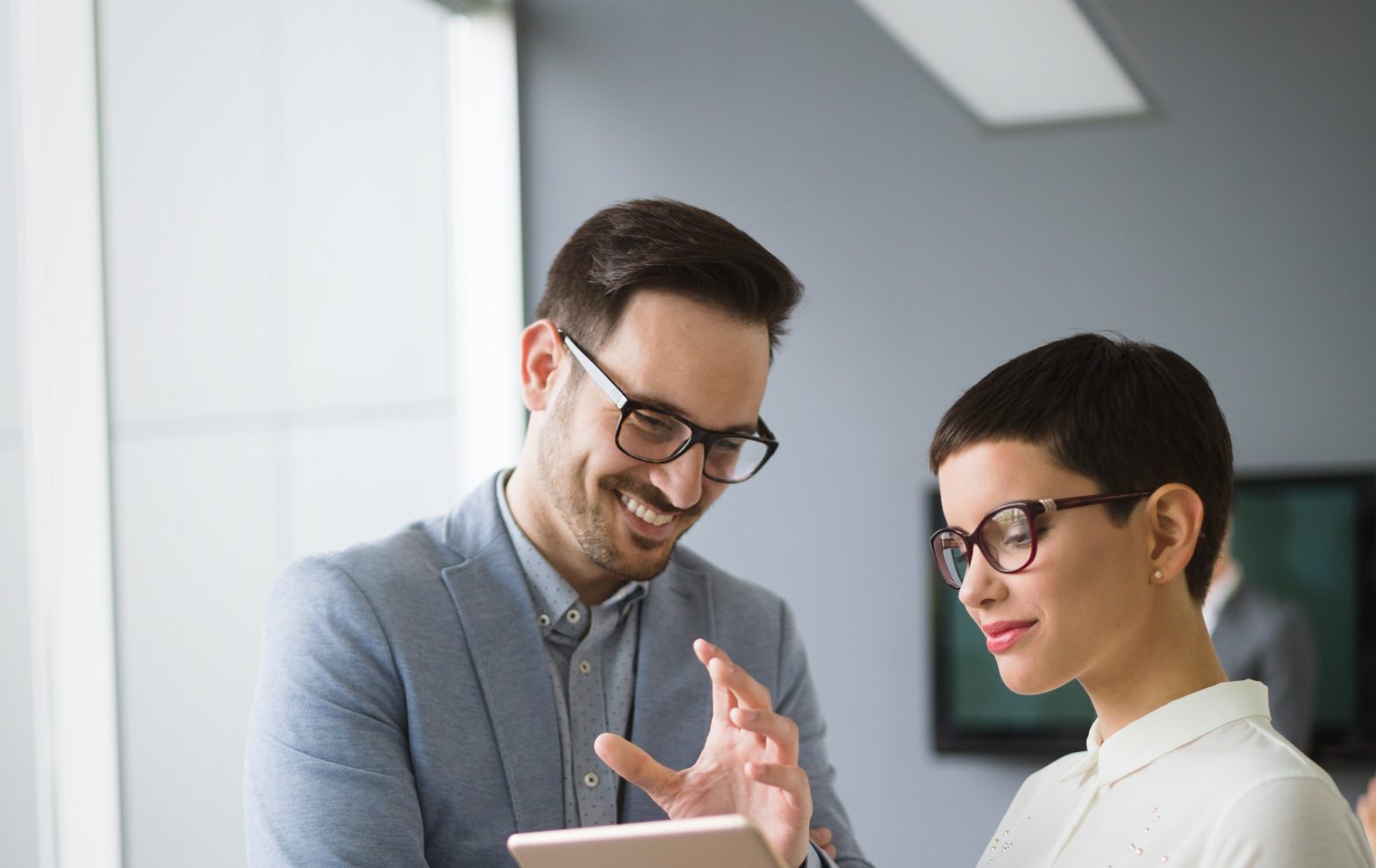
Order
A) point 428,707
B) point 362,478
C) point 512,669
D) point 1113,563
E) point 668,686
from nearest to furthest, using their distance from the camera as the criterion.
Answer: point 1113,563
point 428,707
point 512,669
point 668,686
point 362,478

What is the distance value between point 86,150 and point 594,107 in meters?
2.38

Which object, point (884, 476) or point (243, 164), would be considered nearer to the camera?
point (243, 164)

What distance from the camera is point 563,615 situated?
6.32ft

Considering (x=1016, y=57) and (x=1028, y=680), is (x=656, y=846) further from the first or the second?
(x=1016, y=57)

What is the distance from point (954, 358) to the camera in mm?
4766

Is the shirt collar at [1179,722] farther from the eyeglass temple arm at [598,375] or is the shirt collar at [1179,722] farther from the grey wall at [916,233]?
the grey wall at [916,233]

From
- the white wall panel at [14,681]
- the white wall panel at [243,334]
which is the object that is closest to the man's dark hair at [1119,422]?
the white wall panel at [14,681]

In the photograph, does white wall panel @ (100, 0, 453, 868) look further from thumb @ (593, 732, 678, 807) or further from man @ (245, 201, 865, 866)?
thumb @ (593, 732, 678, 807)

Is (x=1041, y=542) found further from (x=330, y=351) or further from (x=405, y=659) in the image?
(x=330, y=351)

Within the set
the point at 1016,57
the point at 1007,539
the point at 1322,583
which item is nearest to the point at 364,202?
the point at 1016,57

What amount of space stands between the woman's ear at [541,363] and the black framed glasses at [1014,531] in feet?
2.60

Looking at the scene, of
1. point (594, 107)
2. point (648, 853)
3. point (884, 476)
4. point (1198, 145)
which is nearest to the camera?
point (648, 853)

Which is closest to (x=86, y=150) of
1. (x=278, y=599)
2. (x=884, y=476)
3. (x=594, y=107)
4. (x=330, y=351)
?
(x=330, y=351)

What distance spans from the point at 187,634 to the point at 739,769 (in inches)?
104
